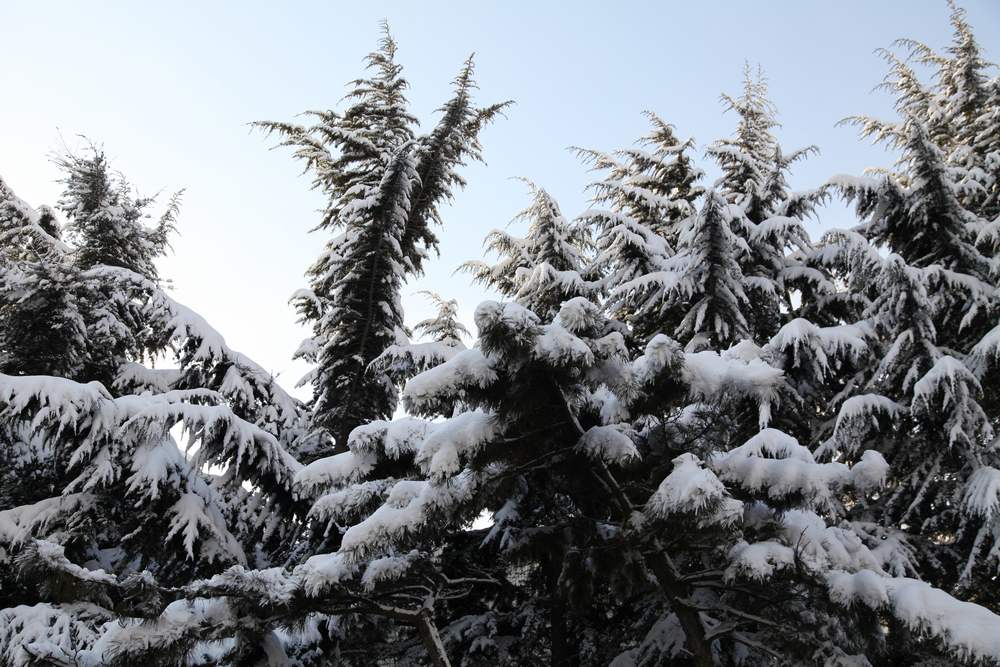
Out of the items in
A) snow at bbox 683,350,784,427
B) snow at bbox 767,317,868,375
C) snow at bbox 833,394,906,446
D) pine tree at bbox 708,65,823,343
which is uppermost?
pine tree at bbox 708,65,823,343

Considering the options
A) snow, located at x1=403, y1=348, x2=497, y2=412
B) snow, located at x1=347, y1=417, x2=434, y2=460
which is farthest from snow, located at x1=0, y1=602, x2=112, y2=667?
snow, located at x1=403, y1=348, x2=497, y2=412

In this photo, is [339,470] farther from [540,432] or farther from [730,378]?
[730,378]

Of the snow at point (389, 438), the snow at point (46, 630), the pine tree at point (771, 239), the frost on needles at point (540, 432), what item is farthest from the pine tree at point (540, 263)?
the snow at point (46, 630)

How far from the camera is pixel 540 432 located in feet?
16.5

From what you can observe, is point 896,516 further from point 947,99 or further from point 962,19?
point 962,19

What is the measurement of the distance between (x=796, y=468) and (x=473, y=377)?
7.38 ft

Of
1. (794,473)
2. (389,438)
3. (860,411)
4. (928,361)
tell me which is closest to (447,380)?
(389,438)

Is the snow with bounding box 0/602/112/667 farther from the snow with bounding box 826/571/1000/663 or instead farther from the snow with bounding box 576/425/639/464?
the snow with bounding box 826/571/1000/663

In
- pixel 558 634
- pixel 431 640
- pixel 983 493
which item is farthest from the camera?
pixel 558 634

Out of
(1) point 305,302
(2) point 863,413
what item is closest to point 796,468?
(2) point 863,413

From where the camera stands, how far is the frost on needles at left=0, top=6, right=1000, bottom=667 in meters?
4.42

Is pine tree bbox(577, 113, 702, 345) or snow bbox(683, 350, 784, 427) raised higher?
pine tree bbox(577, 113, 702, 345)

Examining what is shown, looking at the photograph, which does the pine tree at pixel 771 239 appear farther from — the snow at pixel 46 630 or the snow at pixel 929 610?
the snow at pixel 46 630

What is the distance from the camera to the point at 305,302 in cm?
Result: 1191
